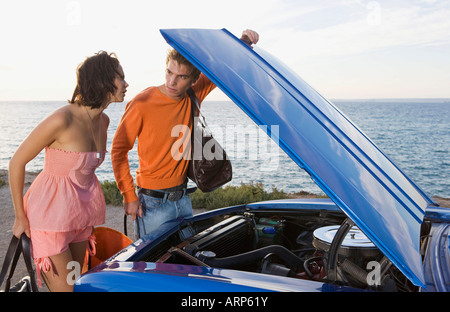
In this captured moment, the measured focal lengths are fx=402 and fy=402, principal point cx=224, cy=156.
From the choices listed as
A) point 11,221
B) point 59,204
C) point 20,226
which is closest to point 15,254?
point 20,226

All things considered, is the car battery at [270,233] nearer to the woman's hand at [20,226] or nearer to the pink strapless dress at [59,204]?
the pink strapless dress at [59,204]

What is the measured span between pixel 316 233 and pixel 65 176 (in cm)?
152

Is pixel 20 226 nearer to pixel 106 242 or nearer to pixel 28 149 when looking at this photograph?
pixel 28 149

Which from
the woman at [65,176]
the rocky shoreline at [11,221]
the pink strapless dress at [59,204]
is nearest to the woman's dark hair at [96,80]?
the woman at [65,176]

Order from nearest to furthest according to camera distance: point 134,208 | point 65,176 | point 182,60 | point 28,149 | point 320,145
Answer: point 320,145, point 28,149, point 65,176, point 182,60, point 134,208

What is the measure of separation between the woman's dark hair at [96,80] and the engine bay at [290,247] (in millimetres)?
960

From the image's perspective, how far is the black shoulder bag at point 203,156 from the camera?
9.74 ft

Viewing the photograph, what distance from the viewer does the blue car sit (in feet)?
5.32

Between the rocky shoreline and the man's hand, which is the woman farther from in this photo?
the rocky shoreline

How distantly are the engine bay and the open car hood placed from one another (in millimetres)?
282

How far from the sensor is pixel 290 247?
2961mm
